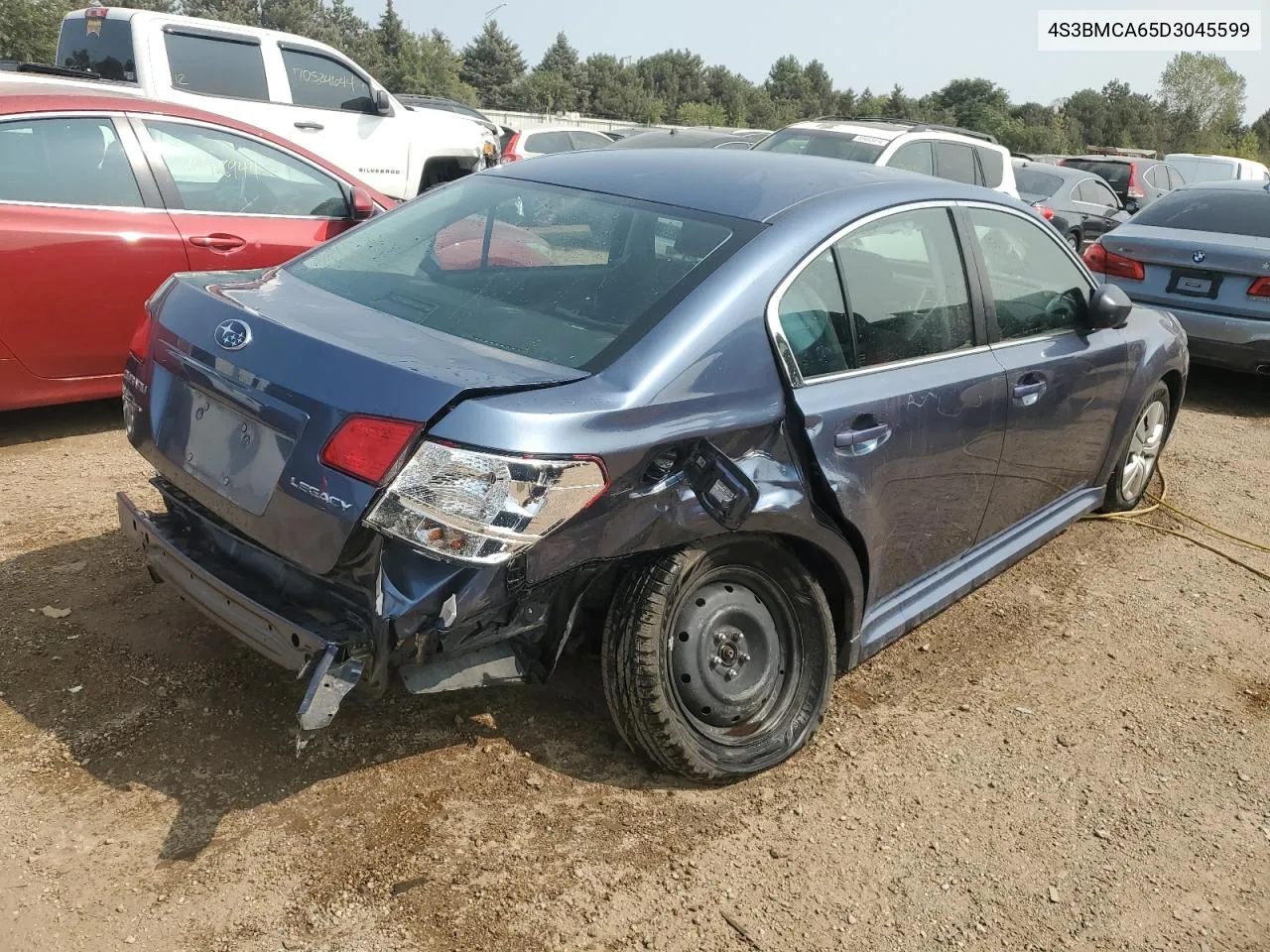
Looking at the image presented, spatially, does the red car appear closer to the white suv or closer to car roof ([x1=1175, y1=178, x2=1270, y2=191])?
the white suv

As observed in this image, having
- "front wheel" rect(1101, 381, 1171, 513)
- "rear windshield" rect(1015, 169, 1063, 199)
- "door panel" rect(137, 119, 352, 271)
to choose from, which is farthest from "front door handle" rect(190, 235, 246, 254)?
"rear windshield" rect(1015, 169, 1063, 199)

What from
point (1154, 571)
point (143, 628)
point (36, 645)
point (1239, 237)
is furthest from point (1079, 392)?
point (1239, 237)

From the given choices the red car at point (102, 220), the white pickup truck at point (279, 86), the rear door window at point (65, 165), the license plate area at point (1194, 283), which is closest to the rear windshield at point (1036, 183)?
the license plate area at point (1194, 283)

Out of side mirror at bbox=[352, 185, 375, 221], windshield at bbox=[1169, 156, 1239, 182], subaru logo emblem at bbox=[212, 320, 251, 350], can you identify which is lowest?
subaru logo emblem at bbox=[212, 320, 251, 350]

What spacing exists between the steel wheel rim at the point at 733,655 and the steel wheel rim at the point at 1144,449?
9.00ft

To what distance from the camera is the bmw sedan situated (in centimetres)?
721

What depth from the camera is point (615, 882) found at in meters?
2.53

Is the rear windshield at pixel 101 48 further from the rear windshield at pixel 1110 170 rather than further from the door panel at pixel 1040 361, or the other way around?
the rear windshield at pixel 1110 170

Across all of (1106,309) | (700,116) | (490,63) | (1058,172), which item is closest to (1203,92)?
(700,116)

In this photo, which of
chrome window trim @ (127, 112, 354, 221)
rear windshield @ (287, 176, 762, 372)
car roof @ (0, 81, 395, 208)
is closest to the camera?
rear windshield @ (287, 176, 762, 372)

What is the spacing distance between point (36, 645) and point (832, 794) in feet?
7.93

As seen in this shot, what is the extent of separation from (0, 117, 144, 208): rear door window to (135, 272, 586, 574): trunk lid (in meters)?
2.43

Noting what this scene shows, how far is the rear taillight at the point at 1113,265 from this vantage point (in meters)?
7.78

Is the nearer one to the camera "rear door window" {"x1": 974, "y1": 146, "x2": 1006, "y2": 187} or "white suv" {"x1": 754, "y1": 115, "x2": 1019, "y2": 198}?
"white suv" {"x1": 754, "y1": 115, "x2": 1019, "y2": 198}
